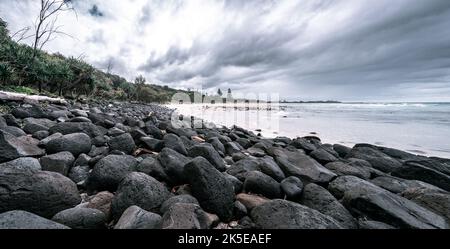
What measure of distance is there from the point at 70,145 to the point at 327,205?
3.42 metres

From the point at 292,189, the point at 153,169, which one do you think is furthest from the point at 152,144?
the point at 292,189

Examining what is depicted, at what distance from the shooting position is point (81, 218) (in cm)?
180

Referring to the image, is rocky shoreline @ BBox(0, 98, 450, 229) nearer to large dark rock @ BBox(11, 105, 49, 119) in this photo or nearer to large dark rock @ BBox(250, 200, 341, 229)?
Answer: large dark rock @ BBox(250, 200, 341, 229)

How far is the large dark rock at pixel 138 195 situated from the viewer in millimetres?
1979

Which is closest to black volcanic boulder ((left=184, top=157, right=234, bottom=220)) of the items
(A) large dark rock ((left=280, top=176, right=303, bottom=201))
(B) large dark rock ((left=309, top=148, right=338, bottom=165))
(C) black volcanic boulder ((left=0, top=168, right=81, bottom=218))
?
(A) large dark rock ((left=280, top=176, right=303, bottom=201))

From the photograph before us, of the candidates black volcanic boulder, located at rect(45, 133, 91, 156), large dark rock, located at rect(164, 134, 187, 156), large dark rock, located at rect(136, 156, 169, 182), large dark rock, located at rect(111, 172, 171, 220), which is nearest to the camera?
large dark rock, located at rect(111, 172, 171, 220)

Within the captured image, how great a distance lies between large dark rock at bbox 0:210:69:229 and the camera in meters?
1.48

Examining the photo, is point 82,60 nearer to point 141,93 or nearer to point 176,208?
point 176,208

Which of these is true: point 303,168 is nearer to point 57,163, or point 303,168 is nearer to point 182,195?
point 182,195

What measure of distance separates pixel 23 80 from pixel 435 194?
19.5 metres

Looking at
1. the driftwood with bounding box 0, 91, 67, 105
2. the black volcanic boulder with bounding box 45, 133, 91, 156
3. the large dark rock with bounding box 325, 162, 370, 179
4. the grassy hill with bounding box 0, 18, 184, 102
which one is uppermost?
the grassy hill with bounding box 0, 18, 184, 102

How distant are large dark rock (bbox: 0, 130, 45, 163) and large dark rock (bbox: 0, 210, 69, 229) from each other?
1423 mm

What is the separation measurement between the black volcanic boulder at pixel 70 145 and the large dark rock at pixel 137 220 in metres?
1.87

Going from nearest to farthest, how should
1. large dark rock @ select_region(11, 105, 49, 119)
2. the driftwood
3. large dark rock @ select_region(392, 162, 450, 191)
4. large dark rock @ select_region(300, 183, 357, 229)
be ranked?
large dark rock @ select_region(300, 183, 357, 229) → large dark rock @ select_region(392, 162, 450, 191) → large dark rock @ select_region(11, 105, 49, 119) → the driftwood
